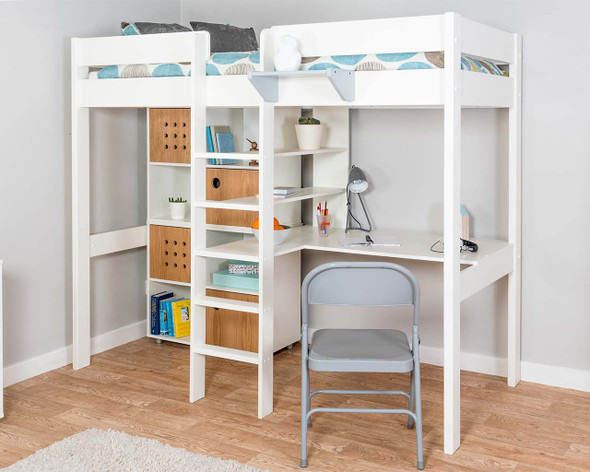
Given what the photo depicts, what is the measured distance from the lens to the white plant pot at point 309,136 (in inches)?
149

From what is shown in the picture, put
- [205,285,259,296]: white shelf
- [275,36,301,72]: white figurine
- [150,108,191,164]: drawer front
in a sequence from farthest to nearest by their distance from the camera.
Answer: [150,108,191,164]: drawer front < [205,285,259,296]: white shelf < [275,36,301,72]: white figurine

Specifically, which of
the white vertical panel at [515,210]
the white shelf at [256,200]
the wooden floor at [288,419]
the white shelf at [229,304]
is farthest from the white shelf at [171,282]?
the white vertical panel at [515,210]

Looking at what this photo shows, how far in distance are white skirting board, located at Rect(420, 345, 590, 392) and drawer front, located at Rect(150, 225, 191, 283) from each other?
1.38 m

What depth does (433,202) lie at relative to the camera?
3912 mm

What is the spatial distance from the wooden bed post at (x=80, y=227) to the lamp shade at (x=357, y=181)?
1.35m

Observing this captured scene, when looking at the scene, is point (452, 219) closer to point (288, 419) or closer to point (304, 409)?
point (304, 409)

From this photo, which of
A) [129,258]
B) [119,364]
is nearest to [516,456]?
[119,364]

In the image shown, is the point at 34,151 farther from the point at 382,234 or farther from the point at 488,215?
the point at 488,215

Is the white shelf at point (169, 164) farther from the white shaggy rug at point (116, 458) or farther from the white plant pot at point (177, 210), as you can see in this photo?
the white shaggy rug at point (116, 458)

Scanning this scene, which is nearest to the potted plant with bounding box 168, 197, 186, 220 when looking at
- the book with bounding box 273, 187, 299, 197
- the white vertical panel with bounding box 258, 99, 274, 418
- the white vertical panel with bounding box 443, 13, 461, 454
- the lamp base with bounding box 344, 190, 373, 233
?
the book with bounding box 273, 187, 299, 197

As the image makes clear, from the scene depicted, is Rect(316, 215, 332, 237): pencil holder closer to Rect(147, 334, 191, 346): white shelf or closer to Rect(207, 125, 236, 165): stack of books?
Rect(207, 125, 236, 165): stack of books

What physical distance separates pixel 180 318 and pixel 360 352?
173cm

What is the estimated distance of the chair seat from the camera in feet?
8.96

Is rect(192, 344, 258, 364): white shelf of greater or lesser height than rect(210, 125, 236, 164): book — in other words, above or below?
below
